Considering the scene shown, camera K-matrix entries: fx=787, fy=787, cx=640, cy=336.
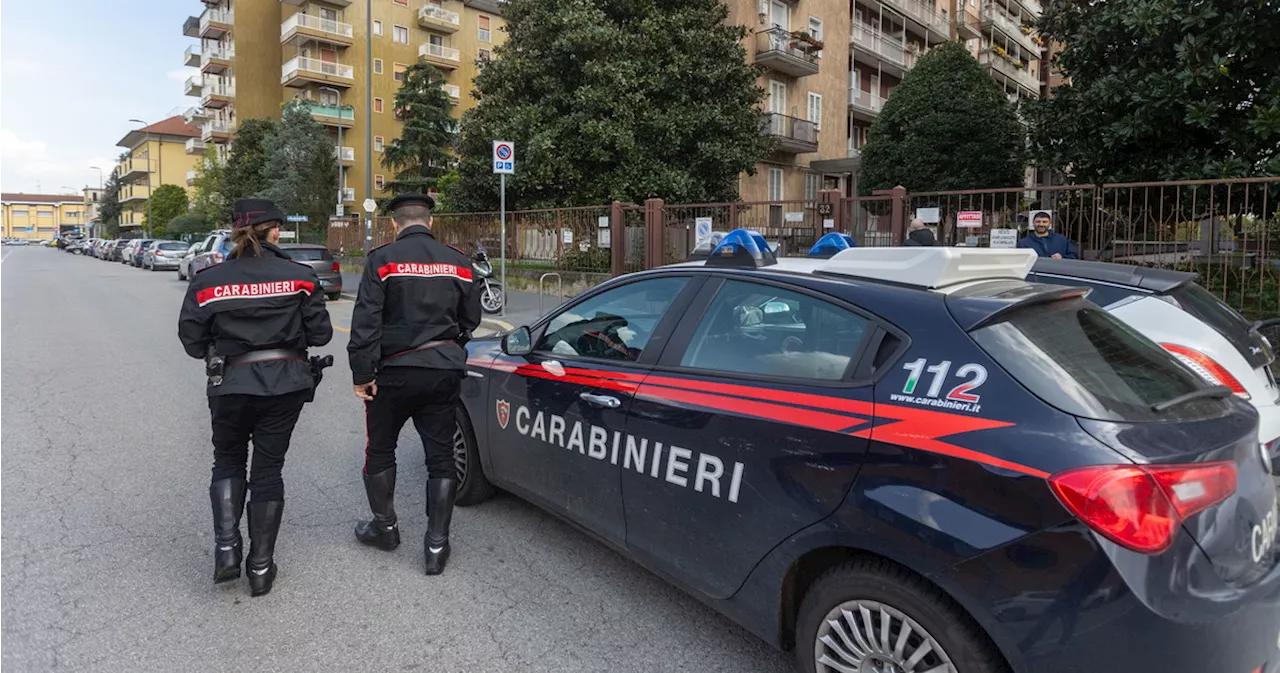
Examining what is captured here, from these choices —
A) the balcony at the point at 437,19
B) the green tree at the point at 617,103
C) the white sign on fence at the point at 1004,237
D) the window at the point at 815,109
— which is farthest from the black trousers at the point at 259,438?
the balcony at the point at 437,19

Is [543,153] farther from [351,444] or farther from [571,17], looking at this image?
[351,444]

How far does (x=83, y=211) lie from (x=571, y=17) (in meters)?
155

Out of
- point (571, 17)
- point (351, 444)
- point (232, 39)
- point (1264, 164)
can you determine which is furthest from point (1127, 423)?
point (232, 39)

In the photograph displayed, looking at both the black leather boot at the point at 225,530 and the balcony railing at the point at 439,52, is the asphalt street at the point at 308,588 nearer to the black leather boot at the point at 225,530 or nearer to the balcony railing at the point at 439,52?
the black leather boot at the point at 225,530

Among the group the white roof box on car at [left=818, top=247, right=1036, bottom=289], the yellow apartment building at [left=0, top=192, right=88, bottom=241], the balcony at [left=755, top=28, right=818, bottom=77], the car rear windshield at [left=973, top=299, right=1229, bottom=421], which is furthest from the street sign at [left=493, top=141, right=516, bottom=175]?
Result: the yellow apartment building at [left=0, top=192, right=88, bottom=241]

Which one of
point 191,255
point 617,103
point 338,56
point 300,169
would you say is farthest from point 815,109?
point 338,56

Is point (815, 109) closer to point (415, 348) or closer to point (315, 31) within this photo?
point (415, 348)

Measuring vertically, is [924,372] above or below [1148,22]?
below

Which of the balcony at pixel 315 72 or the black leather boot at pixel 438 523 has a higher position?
the balcony at pixel 315 72

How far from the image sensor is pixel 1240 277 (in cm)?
857

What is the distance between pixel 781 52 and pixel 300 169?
25.6 m

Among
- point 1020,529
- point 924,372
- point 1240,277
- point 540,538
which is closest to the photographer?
point 1020,529

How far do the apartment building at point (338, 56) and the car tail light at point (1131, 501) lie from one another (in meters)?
49.1

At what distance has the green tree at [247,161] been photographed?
4288cm
